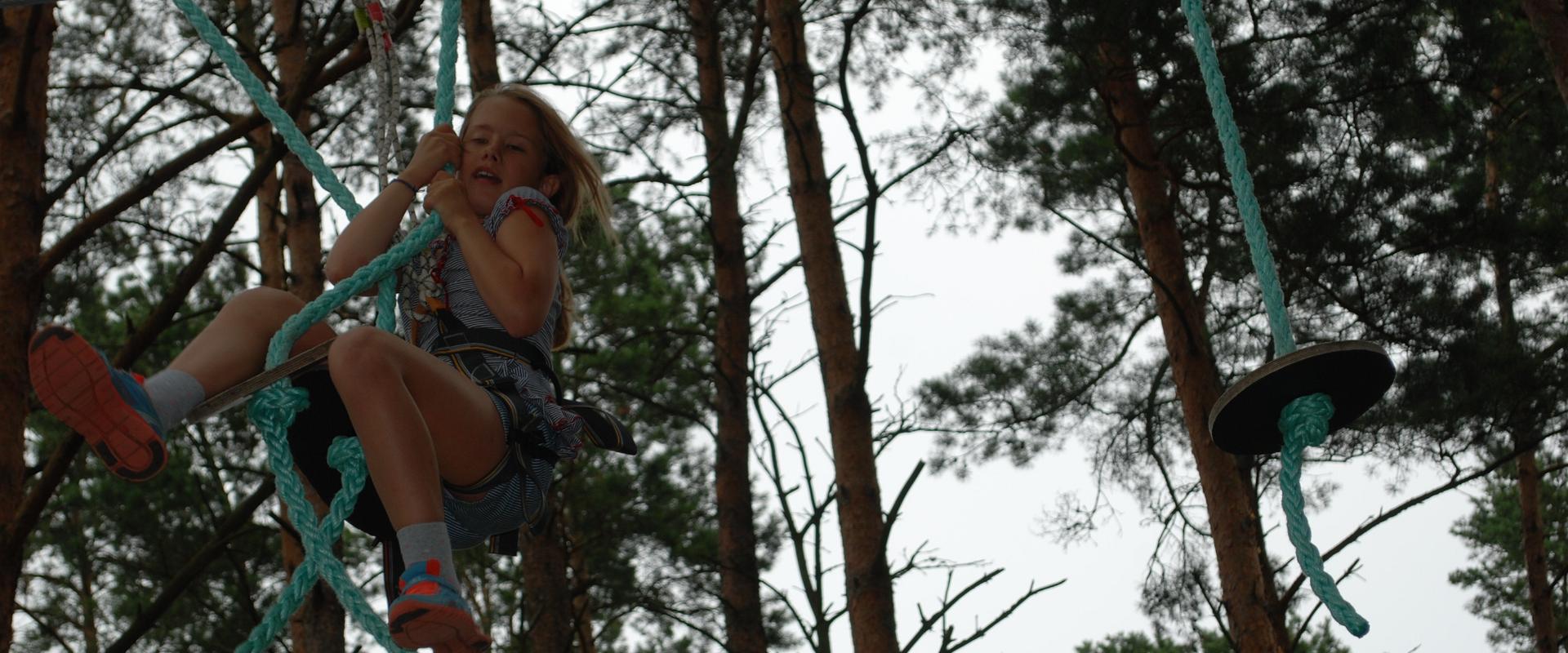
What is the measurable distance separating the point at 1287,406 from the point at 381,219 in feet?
5.06

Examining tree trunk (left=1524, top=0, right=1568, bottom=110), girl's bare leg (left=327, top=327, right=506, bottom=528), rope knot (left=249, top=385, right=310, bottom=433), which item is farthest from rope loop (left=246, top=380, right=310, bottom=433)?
tree trunk (left=1524, top=0, right=1568, bottom=110)

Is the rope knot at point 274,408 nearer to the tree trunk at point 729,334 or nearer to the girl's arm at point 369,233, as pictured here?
the girl's arm at point 369,233

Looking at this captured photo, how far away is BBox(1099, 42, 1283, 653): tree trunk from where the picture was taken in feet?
25.0

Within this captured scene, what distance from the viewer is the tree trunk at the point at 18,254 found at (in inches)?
157

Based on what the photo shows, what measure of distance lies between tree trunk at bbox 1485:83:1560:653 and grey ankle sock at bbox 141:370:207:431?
19.6 feet

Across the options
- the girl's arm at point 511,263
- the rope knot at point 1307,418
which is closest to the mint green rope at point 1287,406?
the rope knot at point 1307,418

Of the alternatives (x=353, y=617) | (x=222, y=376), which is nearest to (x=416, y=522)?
(x=353, y=617)

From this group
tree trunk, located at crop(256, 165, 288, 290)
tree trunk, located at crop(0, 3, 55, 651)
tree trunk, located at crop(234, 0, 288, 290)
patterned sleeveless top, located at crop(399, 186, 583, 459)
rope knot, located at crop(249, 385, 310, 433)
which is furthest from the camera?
tree trunk, located at crop(256, 165, 288, 290)

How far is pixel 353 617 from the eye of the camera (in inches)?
91.5

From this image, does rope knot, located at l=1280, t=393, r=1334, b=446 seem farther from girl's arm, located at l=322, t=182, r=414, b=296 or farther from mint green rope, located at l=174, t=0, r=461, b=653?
girl's arm, located at l=322, t=182, r=414, b=296

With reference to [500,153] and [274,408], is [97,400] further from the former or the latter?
[500,153]

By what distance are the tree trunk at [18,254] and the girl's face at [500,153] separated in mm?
1876

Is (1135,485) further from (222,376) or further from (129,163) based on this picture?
(222,376)

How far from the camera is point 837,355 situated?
203 inches
